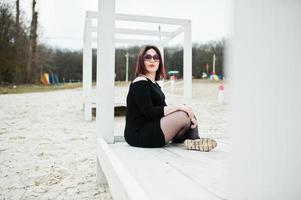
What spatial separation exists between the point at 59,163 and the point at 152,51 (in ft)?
4.06

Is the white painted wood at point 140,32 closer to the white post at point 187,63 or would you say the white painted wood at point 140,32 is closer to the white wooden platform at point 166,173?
the white post at point 187,63

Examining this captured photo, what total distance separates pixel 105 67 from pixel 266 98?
1.47 m

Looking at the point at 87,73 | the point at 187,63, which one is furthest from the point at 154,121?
the point at 87,73

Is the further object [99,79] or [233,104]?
[99,79]

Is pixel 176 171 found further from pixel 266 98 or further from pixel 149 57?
pixel 149 57

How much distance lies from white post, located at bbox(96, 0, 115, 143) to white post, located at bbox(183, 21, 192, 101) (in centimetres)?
213

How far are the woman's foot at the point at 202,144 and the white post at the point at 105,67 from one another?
563mm

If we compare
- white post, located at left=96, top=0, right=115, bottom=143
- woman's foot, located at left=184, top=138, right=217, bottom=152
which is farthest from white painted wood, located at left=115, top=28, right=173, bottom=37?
woman's foot, located at left=184, top=138, right=217, bottom=152

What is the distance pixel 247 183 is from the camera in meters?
0.50

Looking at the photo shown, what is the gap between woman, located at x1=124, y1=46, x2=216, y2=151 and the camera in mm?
1730

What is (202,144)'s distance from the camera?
65.1 inches

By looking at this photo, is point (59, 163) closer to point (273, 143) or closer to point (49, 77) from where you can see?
point (273, 143)

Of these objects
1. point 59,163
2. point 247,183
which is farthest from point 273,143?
point 59,163

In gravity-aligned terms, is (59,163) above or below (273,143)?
below
